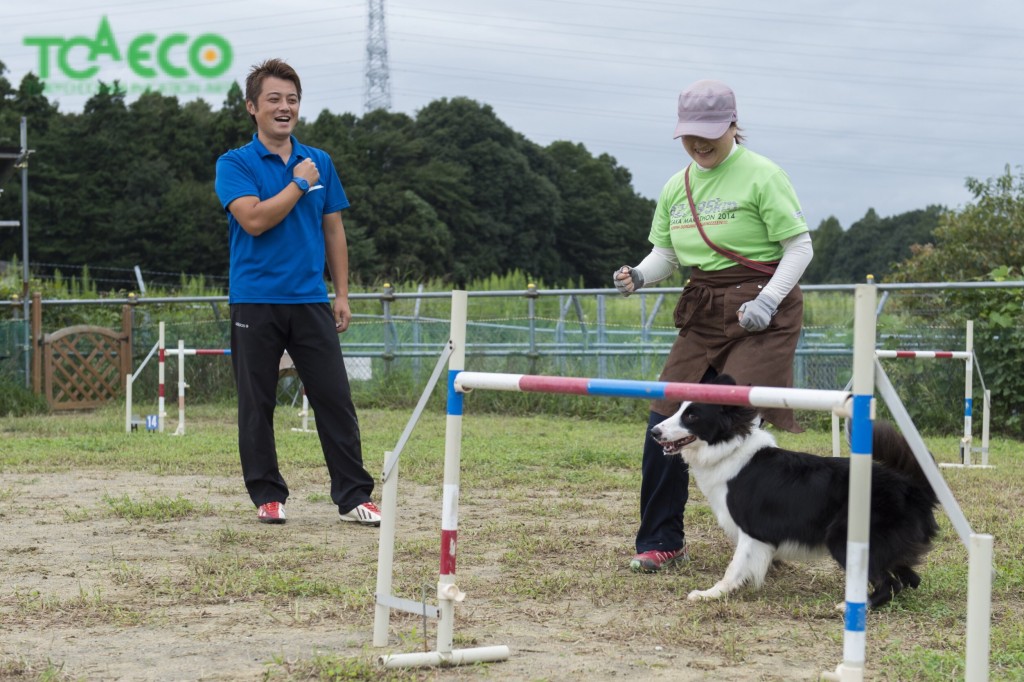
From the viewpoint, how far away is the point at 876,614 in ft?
12.2

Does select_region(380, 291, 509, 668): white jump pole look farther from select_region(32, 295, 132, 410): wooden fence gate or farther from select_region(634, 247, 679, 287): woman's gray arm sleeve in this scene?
select_region(32, 295, 132, 410): wooden fence gate

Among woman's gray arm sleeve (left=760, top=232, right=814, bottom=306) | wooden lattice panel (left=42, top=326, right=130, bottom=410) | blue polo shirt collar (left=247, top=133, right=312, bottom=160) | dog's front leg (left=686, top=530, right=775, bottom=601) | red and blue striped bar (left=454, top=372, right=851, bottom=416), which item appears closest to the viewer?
red and blue striped bar (left=454, top=372, right=851, bottom=416)

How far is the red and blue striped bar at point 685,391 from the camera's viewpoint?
99.4 inches

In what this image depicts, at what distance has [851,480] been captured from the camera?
2.47 meters

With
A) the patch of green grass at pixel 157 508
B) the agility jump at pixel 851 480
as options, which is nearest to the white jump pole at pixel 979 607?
the agility jump at pixel 851 480

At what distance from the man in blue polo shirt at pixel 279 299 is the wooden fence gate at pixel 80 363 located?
8095 millimetres

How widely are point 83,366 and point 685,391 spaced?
11482mm

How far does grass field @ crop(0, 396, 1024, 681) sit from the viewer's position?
313 centimetres

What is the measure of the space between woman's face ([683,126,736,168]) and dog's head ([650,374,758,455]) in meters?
0.88

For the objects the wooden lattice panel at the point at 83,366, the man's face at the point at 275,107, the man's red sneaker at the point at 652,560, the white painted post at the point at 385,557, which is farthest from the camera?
the wooden lattice panel at the point at 83,366

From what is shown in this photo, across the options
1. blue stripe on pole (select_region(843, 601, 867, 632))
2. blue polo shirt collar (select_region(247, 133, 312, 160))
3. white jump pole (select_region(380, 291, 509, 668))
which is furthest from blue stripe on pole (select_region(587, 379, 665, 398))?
blue polo shirt collar (select_region(247, 133, 312, 160))

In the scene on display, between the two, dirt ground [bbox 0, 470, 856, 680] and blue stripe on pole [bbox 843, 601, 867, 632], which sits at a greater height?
blue stripe on pole [bbox 843, 601, 867, 632]

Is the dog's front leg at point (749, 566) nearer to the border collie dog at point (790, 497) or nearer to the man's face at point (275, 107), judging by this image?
the border collie dog at point (790, 497)

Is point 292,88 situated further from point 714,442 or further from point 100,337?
point 100,337
